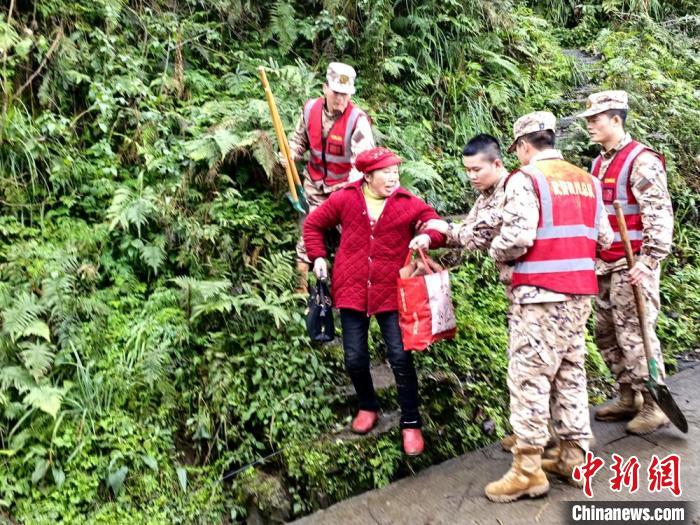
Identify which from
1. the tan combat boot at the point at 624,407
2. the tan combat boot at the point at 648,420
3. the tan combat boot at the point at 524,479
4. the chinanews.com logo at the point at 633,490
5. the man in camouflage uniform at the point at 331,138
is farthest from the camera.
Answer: the man in camouflage uniform at the point at 331,138

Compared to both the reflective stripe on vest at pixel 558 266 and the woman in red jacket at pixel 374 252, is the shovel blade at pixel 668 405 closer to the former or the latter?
the reflective stripe on vest at pixel 558 266

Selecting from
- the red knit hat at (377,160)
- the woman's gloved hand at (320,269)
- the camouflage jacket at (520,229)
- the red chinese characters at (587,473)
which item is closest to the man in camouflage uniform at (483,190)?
the camouflage jacket at (520,229)

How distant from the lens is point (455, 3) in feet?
26.9

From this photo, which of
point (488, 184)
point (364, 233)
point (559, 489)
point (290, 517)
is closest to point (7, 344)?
point (290, 517)

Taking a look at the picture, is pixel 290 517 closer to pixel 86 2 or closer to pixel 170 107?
pixel 170 107

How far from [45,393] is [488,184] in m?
3.56

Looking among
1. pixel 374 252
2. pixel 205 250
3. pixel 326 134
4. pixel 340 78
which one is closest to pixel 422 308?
pixel 374 252

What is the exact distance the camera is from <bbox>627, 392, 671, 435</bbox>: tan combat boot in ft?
14.8

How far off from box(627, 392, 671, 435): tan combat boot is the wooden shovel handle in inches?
14.4

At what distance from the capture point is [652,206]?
166 inches

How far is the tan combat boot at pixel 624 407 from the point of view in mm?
4699

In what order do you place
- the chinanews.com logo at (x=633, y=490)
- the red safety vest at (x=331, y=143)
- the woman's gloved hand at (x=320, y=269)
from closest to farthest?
the chinanews.com logo at (x=633, y=490)
the woman's gloved hand at (x=320, y=269)
the red safety vest at (x=331, y=143)

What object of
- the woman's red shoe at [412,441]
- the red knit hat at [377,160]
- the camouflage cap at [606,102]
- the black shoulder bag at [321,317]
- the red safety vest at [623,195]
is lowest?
the woman's red shoe at [412,441]

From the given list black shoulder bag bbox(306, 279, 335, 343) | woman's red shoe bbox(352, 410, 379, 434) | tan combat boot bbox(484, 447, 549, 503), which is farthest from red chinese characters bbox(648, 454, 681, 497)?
black shoulder bag bbox(306, 279, 335, 343)
